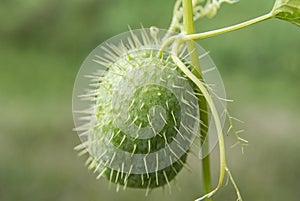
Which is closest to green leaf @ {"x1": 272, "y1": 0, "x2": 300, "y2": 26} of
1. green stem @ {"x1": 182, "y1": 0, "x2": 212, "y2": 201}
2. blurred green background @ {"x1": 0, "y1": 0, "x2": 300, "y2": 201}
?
green stem @ {"x1": 182, "y1": 0, "x2": 212, "y2": 201}

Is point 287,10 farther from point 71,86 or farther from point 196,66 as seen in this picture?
point 71,86

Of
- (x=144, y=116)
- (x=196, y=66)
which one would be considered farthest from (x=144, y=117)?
(x=196, y=66)

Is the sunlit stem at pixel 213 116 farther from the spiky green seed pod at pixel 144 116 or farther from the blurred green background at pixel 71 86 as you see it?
the blurred green background at pixel 71 86

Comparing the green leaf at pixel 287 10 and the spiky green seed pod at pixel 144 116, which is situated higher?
the green leaf at pixel 287 10

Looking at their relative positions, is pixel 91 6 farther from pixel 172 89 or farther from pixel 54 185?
pixel 172 89

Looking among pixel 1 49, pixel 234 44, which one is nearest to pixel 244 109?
pixel 234 44

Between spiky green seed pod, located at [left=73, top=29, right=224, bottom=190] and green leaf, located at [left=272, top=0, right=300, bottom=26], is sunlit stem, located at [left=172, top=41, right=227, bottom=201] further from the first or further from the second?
green leaf, located at [left=272, top=0, right=300, bottom=26]

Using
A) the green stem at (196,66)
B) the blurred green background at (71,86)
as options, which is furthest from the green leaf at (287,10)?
the blurred green background at (71,86)
